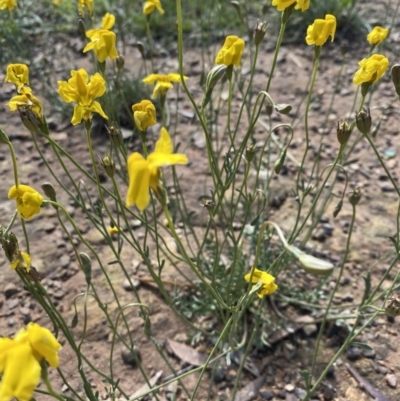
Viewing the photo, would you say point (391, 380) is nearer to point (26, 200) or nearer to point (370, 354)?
point (370, 354)

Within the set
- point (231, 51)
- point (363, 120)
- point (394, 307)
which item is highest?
A: point (231, 51)

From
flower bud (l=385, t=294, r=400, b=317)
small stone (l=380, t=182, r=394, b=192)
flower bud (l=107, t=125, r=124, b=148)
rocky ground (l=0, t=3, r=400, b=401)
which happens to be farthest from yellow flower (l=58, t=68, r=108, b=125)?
small stone (l=380, t=182, r=394, b=192)

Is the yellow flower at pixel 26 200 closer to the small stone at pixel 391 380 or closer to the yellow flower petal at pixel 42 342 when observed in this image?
the yellow flower petal at pixel 42 342

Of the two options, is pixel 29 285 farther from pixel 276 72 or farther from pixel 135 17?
pixel 135 17

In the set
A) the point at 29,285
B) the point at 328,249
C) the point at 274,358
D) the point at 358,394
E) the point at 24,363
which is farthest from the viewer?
the point at 328,249

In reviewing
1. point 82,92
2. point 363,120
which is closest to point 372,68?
point 363,120

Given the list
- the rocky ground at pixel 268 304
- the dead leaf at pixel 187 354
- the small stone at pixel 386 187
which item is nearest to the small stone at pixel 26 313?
the rocky ground at pixel 268 304

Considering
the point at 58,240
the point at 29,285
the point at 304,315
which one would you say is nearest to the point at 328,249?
the point at 304,315
